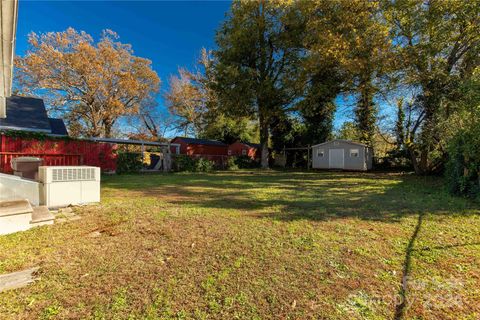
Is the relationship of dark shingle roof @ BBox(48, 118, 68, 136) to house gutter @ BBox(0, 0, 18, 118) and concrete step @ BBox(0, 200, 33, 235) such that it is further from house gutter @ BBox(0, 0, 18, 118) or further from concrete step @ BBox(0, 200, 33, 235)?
concrete step @ BBox(0, 200, 33, 235)

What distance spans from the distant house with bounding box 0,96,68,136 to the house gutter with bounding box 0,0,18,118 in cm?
1085

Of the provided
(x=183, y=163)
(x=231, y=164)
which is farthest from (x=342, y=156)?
(x=183, y=163)

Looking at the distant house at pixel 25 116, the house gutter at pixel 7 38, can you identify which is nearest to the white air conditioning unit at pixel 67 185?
the house gutter at pixel 7 38

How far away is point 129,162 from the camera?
49.9 ft

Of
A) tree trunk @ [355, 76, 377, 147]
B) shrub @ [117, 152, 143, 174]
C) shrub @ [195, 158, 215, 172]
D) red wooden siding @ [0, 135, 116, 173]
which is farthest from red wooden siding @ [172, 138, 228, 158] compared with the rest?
tree trunk @ [355, 76, 377, 147]

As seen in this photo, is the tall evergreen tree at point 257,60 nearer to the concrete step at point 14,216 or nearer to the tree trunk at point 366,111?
the tree trunk at point 366,111

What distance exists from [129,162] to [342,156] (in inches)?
644

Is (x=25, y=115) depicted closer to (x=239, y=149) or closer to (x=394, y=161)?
(x=239, y=149)

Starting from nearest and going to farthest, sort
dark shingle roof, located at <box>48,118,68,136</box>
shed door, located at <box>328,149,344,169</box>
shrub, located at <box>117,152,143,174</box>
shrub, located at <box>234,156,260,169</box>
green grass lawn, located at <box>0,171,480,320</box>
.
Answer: green grass lawn, located at <box>0,171,480,320</box>
shrub, located at <box>117,152,143,174</box>
dark shingle roof, located at <box>48,118,68,136</box>
shed door, located at <box>328,149,344,169</box>
shrub, located at <box>234,156,260,169</box>

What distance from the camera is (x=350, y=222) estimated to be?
432cm

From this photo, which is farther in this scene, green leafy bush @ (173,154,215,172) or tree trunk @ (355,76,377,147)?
green leafy bush @ (173,154,215,172)

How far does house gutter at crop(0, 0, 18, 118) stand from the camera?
253 centimetres

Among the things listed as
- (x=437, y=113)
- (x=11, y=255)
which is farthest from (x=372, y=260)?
(x=437, y=113)

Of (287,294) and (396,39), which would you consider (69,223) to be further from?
(396,39)
